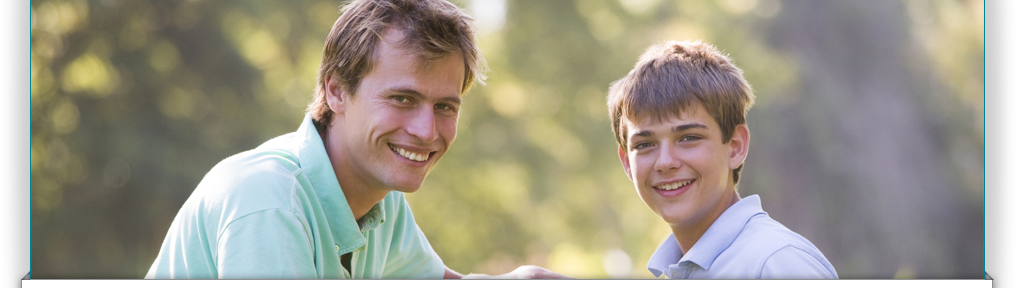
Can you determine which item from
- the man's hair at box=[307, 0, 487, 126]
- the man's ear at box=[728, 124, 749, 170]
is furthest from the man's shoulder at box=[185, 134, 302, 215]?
the man's ear at box=[728, 124, 749, 170]

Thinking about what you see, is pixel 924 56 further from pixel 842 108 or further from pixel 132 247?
pixel 132 247

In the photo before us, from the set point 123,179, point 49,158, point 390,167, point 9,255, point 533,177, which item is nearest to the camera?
point 390,167

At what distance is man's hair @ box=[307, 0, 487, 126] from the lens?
170 cm

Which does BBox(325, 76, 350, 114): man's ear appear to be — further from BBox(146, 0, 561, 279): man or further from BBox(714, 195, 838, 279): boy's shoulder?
BBox(714, 195, 838, 279): boy's shoulder

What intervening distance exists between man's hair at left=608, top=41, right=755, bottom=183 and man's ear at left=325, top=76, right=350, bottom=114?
0.69 metres

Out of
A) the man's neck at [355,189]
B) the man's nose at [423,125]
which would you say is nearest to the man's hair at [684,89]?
the man's nose at [423,125]

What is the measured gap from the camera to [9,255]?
7.42 ft

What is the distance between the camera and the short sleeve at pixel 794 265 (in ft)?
4.58

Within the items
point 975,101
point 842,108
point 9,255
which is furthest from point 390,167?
point 842,108

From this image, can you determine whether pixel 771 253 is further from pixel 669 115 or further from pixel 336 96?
pixel 336 96

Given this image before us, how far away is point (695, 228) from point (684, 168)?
0.16 m

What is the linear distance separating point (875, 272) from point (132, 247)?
417cm

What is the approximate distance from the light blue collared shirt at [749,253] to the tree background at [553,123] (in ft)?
4.42

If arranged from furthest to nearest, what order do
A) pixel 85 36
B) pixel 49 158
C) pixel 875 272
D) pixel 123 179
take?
pixel 875 272 → pixel 123 179 → pixel 85 36 → pixel 49 158
